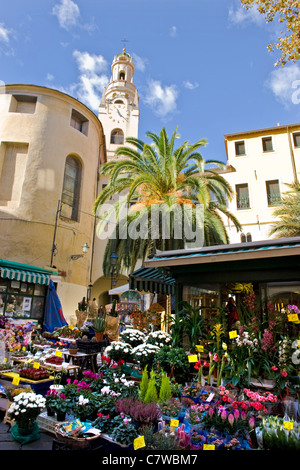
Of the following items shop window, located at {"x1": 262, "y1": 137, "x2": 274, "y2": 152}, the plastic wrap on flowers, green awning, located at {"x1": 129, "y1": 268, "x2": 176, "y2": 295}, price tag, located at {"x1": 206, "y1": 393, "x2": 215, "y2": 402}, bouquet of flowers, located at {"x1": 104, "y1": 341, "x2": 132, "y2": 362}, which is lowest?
the plastic wrap on flowers

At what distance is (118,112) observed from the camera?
29641 mm

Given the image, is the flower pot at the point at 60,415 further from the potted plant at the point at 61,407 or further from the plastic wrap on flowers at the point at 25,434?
the plastic wrap on flowers at the point at 25,434

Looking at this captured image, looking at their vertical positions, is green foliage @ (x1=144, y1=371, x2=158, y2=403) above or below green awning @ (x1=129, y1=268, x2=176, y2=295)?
below

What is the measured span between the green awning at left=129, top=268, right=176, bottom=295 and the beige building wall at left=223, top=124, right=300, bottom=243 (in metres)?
10.8

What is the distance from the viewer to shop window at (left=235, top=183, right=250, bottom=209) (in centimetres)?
2153

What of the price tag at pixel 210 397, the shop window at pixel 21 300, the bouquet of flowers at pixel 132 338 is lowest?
the price tag at pixel 210 397

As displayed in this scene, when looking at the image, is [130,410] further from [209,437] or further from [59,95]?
[59,95]

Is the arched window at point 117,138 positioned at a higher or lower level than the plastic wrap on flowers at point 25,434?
higher

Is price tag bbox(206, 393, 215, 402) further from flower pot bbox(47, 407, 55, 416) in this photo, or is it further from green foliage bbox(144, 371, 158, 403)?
flower pot bbox(47, 407, 55, 416)

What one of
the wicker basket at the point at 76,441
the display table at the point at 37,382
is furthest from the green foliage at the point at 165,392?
the display table at the point at 37,382

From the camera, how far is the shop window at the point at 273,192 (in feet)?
68.2

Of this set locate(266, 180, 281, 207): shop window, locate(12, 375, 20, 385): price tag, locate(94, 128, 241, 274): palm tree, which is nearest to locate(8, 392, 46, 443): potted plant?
locate(12, 375, 20, 385): price tag

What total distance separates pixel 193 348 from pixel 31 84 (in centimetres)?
1965

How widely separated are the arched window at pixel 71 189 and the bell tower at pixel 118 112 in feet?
22.5
